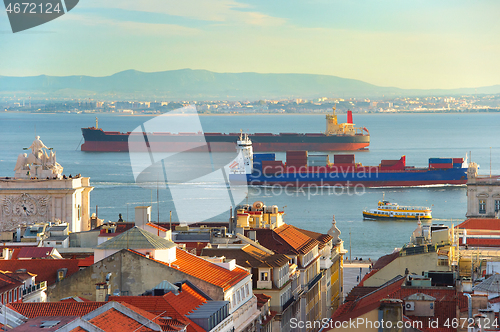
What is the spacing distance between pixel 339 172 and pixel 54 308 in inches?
3681

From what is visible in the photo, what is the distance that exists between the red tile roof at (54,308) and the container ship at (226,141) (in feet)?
467

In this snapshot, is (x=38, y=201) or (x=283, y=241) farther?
(x=38, y=201)

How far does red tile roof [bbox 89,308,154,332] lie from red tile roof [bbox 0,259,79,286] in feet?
25.6

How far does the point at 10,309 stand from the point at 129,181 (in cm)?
9246

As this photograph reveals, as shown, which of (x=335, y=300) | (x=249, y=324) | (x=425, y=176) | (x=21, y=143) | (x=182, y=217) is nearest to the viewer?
(x=249, y=324)

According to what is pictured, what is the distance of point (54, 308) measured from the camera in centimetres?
1484

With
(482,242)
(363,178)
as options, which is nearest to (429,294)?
(482,242)

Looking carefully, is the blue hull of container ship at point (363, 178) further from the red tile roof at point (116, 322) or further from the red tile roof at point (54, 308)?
the red tile roof at point (116, 322)

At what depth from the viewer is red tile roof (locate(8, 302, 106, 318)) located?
14.5m

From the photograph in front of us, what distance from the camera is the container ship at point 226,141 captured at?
162 meters

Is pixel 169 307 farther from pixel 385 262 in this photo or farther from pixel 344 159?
pixel 344 159

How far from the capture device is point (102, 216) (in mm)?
70688

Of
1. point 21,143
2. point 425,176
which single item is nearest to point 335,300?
point 425,176

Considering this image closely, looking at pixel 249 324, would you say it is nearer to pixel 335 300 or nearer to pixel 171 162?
pixel 335 300
